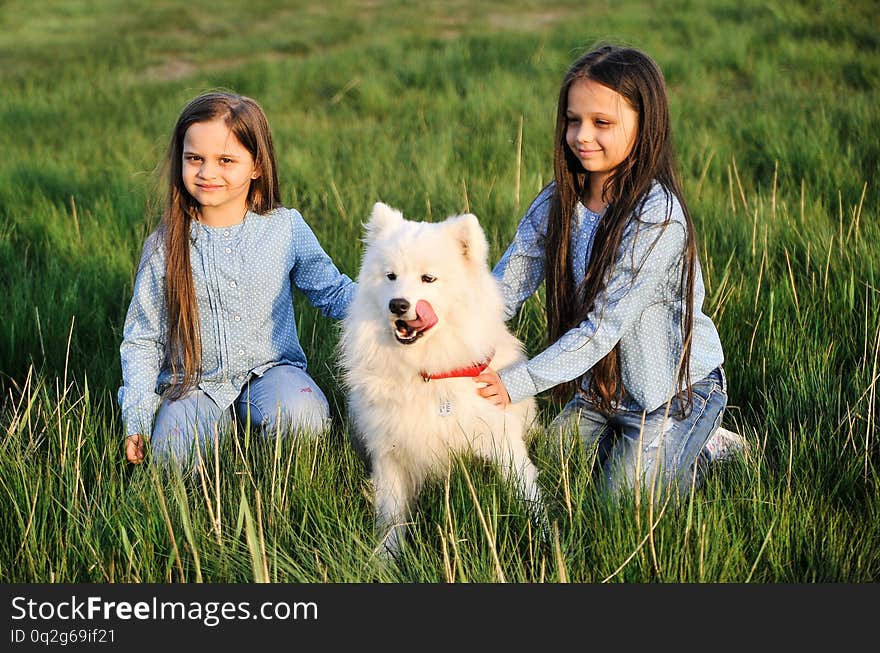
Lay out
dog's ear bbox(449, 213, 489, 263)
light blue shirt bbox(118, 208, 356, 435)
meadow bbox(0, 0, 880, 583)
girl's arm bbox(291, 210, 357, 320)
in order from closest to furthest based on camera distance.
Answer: meadow bbox(0, 0, 880, 583) < dog's ear bbox(449, 213, 489, 263) < light blue shirt bbox(118, 208, 356, 435) < girl's arm bbox(291, 210, 357, 320)

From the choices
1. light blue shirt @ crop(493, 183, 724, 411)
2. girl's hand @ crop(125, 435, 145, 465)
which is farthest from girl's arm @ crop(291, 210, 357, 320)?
girl's hand @ crop(125, 435, 145, 465)

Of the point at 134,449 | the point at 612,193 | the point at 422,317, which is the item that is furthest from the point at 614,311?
the point at 134,449

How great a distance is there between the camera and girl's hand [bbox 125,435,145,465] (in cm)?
303

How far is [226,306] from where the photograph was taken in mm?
3393

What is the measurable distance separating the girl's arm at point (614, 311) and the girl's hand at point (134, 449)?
1.27 metres

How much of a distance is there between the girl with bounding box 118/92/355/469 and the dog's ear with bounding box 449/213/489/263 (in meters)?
0.75

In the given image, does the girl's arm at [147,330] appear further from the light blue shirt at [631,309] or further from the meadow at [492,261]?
the light blue shirt at [631,309]

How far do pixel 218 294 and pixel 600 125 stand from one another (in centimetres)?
153

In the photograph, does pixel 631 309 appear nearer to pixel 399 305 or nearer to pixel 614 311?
pixel 614 311

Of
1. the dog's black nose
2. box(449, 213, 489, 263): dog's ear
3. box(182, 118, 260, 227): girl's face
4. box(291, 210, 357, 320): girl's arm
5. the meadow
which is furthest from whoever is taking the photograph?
box(291, 210, 357, 320): girl's arm

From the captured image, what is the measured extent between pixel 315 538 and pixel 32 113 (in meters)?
7.16

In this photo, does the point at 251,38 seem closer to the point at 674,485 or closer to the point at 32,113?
the point at 32,113

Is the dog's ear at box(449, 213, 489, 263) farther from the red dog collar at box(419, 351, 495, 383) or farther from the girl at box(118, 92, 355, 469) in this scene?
the girl at box(118, 92, 355, 469)

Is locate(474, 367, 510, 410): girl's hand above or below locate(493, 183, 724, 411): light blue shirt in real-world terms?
below
